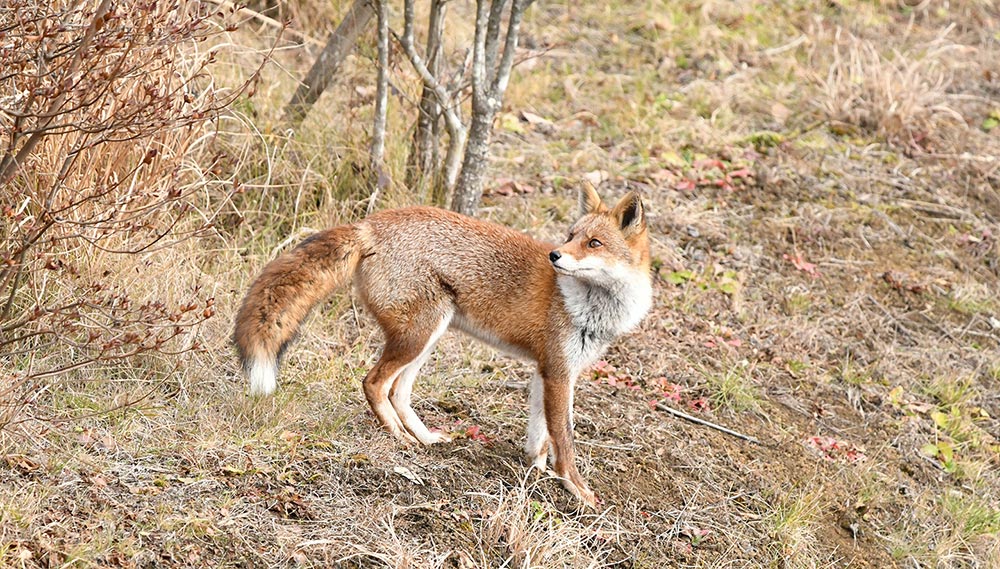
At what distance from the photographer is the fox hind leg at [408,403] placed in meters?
5.47

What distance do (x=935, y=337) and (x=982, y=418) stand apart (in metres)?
0.88

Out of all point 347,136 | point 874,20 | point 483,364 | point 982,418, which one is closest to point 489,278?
point 483,364

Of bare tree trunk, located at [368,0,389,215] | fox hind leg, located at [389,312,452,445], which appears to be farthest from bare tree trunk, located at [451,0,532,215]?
fox hind leg, located at [389,312,452,445]

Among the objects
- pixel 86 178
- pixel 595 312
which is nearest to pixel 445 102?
pixel 595 312

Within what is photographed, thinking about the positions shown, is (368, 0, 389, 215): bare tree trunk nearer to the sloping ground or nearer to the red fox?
the sloping ground

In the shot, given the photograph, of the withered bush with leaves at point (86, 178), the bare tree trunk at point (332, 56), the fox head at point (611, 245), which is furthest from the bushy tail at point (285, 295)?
the bare tree trunk at point (332, 56)

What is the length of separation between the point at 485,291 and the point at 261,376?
1231 millimetres

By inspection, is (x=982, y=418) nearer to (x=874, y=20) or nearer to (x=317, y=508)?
(x=317, y=508)

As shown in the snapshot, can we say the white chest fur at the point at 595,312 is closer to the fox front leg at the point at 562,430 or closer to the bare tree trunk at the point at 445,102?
the fox front leg at the point at 562,430

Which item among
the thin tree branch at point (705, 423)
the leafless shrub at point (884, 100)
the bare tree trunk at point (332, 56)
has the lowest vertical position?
the thin tree branch at point (705, 423)

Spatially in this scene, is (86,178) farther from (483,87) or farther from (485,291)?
(483,87)

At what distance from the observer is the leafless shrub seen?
9.94 metres

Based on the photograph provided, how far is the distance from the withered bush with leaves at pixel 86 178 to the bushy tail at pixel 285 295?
325 millimetres

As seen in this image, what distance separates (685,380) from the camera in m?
6.75
